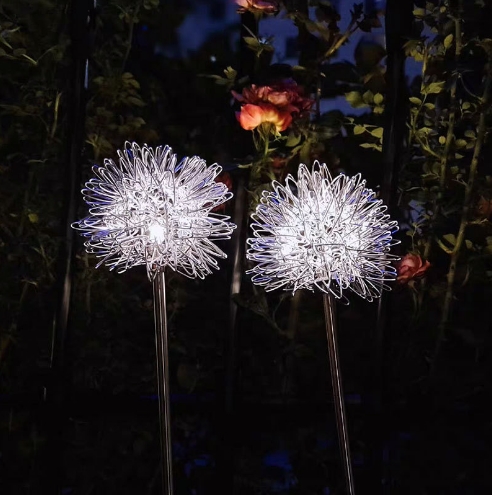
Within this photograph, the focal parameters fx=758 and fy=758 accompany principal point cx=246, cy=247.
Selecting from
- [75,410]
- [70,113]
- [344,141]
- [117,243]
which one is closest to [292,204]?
[117,243]

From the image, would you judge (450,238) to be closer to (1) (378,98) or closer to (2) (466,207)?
(2) (466,207)

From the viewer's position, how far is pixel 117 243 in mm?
1090

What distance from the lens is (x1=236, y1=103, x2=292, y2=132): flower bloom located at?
4.55 ft

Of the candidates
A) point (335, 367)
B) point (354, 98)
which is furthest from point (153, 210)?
point (354, 98)

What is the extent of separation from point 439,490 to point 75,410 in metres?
0.78

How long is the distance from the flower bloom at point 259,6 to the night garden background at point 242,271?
0.6 inches

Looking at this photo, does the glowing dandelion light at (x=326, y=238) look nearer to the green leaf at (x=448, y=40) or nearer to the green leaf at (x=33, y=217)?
the green leaf at (x=448, y=40)

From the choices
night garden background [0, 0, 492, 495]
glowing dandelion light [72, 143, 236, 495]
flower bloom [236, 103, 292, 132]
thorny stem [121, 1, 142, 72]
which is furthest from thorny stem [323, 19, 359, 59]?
glowing dandelion light [72, 143, 236, 495]

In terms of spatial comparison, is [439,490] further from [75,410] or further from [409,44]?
[409,44]

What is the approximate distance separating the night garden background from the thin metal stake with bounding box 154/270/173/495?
0.44 m

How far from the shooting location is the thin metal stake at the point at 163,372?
3.62ft

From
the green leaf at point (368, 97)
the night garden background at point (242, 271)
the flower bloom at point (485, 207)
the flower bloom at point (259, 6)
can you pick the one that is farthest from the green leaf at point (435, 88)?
the flower bloom at point (259, 6)

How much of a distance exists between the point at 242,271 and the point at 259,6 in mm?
532

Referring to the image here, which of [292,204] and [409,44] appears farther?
[409,44]
